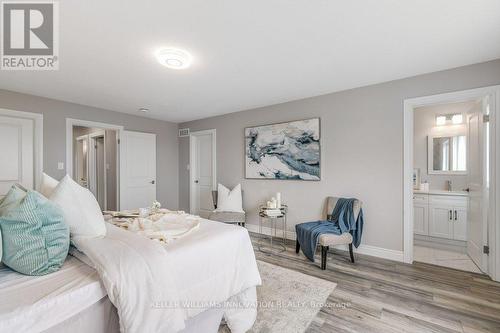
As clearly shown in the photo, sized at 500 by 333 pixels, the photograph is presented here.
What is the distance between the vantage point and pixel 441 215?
360cm

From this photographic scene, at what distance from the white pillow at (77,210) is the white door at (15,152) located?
9.67 feet

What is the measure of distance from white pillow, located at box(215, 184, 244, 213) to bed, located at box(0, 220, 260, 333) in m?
2.39

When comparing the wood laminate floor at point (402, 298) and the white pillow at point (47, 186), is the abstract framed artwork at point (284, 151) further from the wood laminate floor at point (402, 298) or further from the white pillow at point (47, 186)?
the white pillow at point (47, 186)

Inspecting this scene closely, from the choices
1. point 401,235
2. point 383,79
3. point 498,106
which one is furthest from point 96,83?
point 498,106

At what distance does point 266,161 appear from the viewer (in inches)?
162

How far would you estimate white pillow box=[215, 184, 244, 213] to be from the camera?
13.6ft

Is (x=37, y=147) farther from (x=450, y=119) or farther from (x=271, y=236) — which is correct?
(x=450, y=119)

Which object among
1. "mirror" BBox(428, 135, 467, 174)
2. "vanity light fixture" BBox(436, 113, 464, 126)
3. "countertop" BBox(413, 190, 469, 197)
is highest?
"vanity light fixture" BBox(436, 113, 464, 126)

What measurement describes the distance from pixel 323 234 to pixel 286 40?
7.07 ft

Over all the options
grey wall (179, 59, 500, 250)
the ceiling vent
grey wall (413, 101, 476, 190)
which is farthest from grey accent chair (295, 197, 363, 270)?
the ceiling vent

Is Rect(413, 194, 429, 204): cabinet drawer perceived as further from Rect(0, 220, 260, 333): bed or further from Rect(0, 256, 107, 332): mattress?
Rect(0, 256, 107, 332): mattress

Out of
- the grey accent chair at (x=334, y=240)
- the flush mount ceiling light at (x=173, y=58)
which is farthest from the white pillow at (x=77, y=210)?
the grey accent chair at (x=334, y=240)

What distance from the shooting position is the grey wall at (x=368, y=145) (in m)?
2.75

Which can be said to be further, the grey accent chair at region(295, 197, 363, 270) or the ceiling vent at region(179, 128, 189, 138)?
the ceiling vent at region(179, 128, 189, 138)
